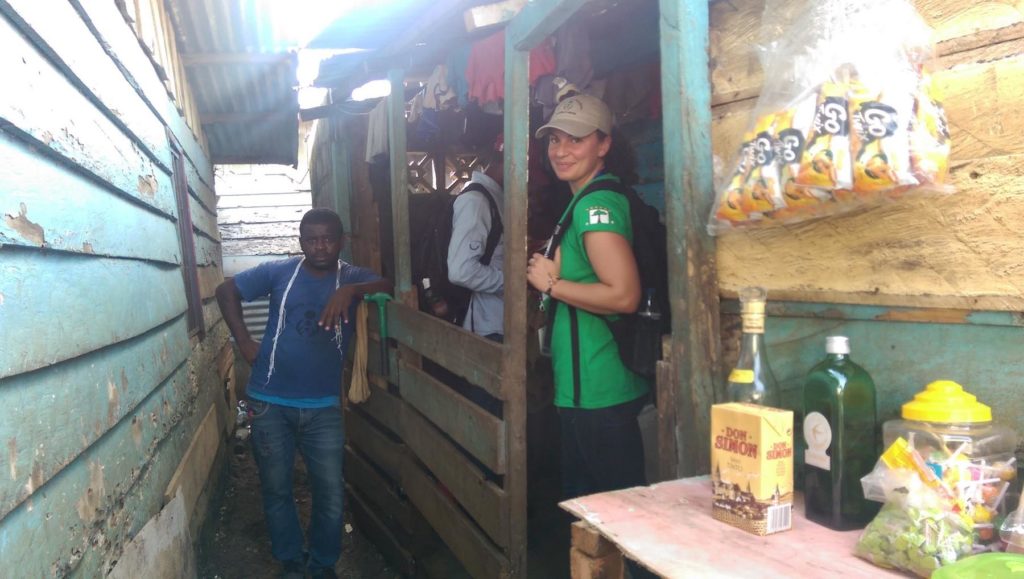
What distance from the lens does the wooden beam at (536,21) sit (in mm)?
2203

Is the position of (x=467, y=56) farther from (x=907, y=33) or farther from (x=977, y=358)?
(x=977, y=358)

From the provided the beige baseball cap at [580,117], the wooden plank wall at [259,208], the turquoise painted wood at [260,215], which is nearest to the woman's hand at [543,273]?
the beige baseball cap at [580,117]

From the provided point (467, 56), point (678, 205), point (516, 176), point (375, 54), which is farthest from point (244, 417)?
point (678, 205)

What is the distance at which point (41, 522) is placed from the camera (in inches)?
64.2

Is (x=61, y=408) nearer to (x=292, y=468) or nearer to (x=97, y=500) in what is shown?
(x=97, y=500)

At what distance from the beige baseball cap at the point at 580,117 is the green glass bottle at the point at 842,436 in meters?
1.44

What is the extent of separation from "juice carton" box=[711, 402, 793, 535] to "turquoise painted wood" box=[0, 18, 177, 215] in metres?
1.68

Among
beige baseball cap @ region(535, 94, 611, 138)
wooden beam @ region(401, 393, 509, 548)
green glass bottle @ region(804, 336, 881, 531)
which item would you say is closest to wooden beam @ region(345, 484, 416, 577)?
wooden beam @ region(401, 393, 509, 548)

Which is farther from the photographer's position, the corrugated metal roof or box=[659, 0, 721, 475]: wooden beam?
the corrugated metal roof

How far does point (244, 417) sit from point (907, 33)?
311 inches

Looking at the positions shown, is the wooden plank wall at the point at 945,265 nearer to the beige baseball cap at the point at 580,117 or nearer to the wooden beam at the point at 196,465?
the beige baseball cap at the point at 580,117

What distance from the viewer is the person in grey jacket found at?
135 inches

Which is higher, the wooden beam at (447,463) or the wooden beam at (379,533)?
the wooden beam at (447,463)

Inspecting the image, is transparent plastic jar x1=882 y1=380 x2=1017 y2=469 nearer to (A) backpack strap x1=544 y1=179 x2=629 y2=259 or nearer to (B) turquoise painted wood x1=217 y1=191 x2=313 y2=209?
(A) backpack strap x1=544 y1=179 x2=629 y2=259
